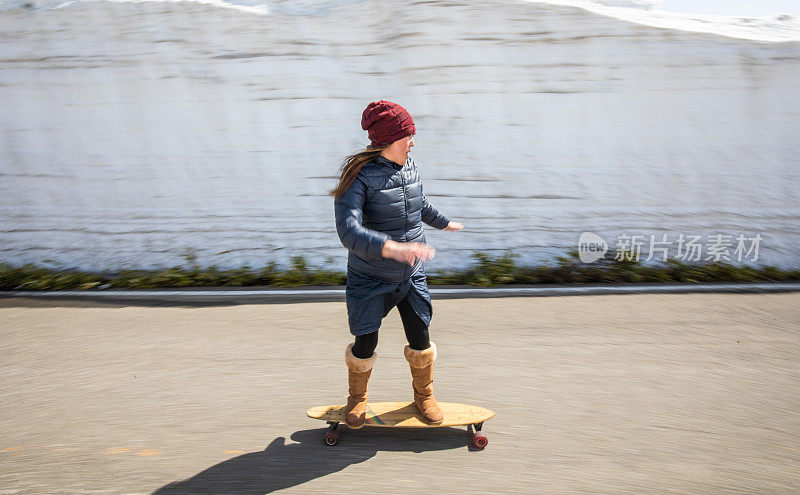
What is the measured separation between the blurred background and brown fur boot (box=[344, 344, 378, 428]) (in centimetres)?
340

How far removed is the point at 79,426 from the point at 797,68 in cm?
738

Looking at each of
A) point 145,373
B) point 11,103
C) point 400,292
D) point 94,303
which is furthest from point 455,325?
point 11,103

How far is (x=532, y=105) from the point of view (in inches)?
265

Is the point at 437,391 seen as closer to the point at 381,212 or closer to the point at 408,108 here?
the point at 381,212

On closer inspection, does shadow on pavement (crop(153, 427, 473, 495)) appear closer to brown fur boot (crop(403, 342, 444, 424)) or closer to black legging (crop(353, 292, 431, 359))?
brown fur boot (crop(403, 342, 444, 424))

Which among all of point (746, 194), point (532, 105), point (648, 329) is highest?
point (532, 105)

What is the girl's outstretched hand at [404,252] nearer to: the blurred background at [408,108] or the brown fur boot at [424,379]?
the brown fur boot at [424,379]

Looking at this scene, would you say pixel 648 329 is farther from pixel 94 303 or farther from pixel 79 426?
pixel 94 303

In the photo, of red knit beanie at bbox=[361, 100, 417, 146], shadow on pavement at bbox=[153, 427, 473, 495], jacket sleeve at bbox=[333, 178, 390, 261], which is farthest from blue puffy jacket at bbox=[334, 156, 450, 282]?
shadow on pavement at bbox=[153, 427, 473, 495]

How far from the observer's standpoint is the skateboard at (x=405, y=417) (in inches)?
124

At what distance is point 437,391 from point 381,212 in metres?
1.36

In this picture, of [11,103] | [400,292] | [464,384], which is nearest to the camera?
[400,292]

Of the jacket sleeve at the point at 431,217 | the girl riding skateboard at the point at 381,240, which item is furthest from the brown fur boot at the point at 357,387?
the jacket sleeve at the point at 431,217

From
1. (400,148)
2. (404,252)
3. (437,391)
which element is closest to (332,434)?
(437,391)
